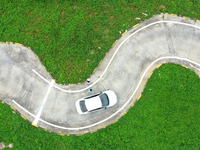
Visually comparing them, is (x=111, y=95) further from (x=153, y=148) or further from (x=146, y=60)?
(x=153, y=148)

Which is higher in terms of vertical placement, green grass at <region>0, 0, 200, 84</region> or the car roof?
green grass at <region>0, 0, 200, 84</region>

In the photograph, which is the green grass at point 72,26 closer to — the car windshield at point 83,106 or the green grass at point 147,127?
the car windshield at point 83,106

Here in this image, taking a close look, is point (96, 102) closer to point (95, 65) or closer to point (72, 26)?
point (95, 65)

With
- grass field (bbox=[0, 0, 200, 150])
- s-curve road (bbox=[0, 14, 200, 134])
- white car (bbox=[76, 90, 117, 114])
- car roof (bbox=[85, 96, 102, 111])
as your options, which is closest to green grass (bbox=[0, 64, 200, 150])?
grass field (bbox=[0, 0, 200, 150])

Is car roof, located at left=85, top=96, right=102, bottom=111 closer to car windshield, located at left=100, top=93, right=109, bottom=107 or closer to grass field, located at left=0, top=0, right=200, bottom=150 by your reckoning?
car windshield, located at left=100, top=93, right=109, bottom=107

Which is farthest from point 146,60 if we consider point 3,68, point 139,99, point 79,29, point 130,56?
point 3,68

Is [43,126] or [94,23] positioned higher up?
[94,23]

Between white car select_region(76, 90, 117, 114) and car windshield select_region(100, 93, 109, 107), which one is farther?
car windshield select_region(100, 93, 109, 107)
